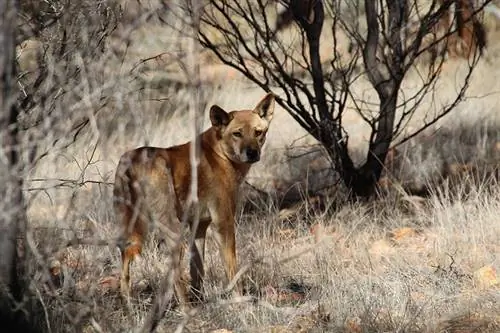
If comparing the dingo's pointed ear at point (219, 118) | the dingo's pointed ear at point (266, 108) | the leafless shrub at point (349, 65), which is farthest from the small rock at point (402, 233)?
the dingo's pointed ear at point (219, 118)

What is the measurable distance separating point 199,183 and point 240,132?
1.73ft

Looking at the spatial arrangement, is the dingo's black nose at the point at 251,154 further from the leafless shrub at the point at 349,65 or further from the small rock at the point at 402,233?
the small rock at the point at 402,233

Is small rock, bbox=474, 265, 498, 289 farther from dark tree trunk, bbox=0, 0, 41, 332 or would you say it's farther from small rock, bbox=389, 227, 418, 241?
dark tree trunk, bbox=0, 0, 41, 332

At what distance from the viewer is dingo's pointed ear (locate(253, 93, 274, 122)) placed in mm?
6340

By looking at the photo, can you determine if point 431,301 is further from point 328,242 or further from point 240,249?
point 240,249

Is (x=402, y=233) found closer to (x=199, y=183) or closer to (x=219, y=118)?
(x=219, y=118)

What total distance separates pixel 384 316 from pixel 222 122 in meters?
1.90

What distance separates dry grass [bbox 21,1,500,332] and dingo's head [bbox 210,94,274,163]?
1.90ft

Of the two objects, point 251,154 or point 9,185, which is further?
point 251,154

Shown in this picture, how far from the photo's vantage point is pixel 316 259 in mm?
5945

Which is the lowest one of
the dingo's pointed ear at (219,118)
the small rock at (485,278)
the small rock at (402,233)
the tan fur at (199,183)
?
the small rock at (485,278)

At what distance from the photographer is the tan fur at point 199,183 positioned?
535cm

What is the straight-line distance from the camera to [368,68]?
24.4 ft

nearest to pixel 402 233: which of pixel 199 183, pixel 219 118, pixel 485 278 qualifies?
pixel 485 278
